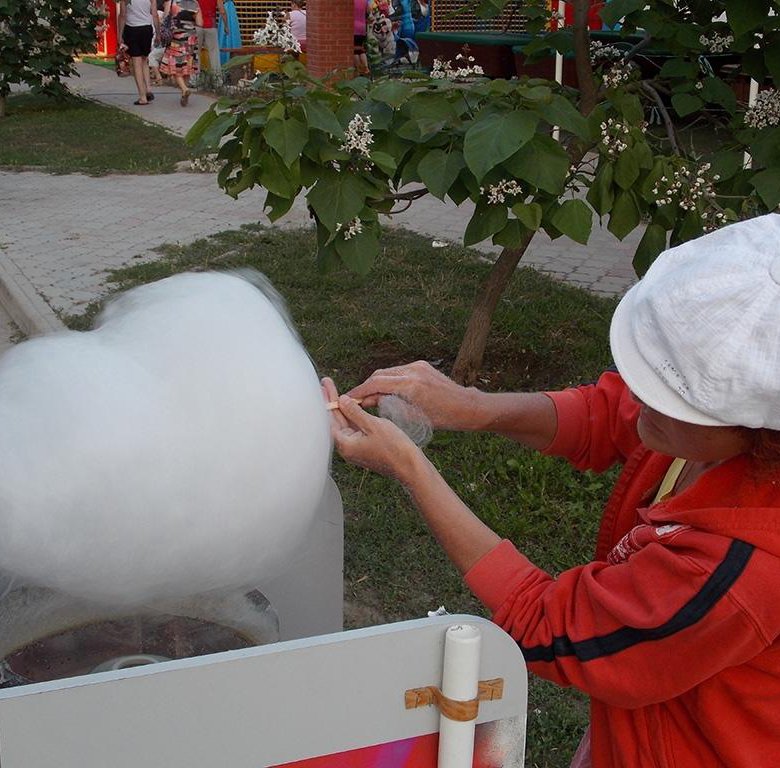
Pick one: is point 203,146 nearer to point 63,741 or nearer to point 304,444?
point 304,444

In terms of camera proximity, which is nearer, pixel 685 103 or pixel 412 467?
pixel 412 467

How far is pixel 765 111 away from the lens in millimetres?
3162

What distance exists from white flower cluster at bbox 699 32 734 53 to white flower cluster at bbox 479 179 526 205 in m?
0.85

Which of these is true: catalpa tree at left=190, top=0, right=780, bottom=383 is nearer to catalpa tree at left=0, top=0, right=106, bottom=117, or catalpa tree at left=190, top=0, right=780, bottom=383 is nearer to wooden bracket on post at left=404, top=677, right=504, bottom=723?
wooden bracket on post at left=404, top=677, right=504, bottom=723

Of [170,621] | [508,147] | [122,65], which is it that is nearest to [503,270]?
[508,147]

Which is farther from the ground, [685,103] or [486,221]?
[685,103]

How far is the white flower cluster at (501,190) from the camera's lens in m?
2.94

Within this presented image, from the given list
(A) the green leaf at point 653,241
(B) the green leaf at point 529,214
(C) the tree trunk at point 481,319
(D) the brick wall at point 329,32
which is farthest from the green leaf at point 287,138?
(D) the brick wall at point 329,32

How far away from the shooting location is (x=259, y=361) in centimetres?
128

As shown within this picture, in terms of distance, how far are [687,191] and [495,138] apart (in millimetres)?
Result: 710

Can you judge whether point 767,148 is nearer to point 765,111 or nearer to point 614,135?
point 765,111

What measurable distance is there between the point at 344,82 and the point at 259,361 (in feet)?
6.81

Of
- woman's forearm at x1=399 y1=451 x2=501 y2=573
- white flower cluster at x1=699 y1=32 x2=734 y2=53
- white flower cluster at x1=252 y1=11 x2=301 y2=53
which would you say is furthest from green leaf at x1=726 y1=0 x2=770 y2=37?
woman's forearm at x1=399 y1=451 x2=501 y2=573

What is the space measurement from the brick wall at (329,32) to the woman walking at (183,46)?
104 inches
